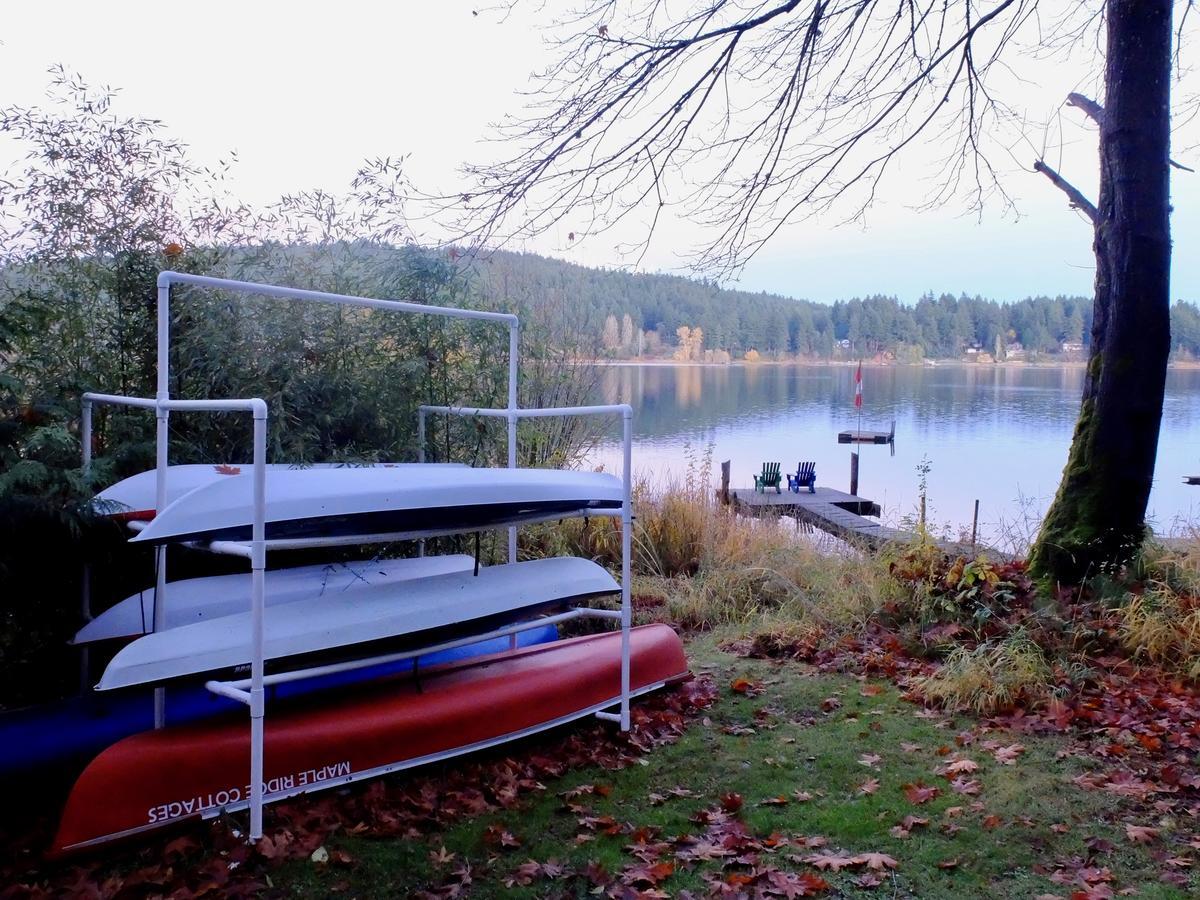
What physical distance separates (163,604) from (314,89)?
241 inches

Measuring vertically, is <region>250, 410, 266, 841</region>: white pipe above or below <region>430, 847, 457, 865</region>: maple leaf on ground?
above

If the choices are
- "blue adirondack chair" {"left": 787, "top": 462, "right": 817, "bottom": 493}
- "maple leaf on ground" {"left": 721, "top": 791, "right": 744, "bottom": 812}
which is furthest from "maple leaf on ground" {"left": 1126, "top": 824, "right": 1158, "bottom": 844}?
"blue adirondack chair" {"left": 787, "top": 462, "right": 817, "bottom": 493}

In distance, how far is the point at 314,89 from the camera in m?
8.40

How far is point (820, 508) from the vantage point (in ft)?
57.1

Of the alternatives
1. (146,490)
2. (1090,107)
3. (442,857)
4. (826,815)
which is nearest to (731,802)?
(826,815)

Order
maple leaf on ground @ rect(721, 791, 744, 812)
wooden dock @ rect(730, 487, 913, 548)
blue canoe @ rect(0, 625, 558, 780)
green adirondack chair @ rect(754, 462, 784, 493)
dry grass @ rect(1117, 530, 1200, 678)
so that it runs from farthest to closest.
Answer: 1. green adirondack chair @ rect(754, 462, 784, 493)
2. wooden dock @ rect(730, 487, 913, 548)
3. dry grass @ rect(1117, 530, 1200, 678)
4. maple leaf on ground @ rect(721, 791, 744, 812)
5. blue canoe @ rect(0, 625, 558, 780)

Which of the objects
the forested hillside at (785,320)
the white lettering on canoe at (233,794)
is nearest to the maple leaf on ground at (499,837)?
the white lettering on canoe at (233,794)

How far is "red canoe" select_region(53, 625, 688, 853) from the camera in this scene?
3.16 m

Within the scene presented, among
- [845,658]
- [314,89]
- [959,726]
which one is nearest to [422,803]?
[959,726]

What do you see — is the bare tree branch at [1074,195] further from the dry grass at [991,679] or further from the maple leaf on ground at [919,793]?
the maple leaf on ground at [919,793]

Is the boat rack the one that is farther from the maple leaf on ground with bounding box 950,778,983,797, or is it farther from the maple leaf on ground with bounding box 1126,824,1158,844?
the maple leaf on ground with bounding box 1126,824,1158,844

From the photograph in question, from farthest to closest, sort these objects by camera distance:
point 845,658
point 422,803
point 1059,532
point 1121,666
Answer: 1. point 1059,532
2. point 845,658
3. point 1121,666
4. point 422,803

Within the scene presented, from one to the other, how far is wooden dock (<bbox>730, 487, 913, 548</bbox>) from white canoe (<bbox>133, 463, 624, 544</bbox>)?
27.0 feet

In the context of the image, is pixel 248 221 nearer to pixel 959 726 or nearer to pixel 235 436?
pixel 235 436
